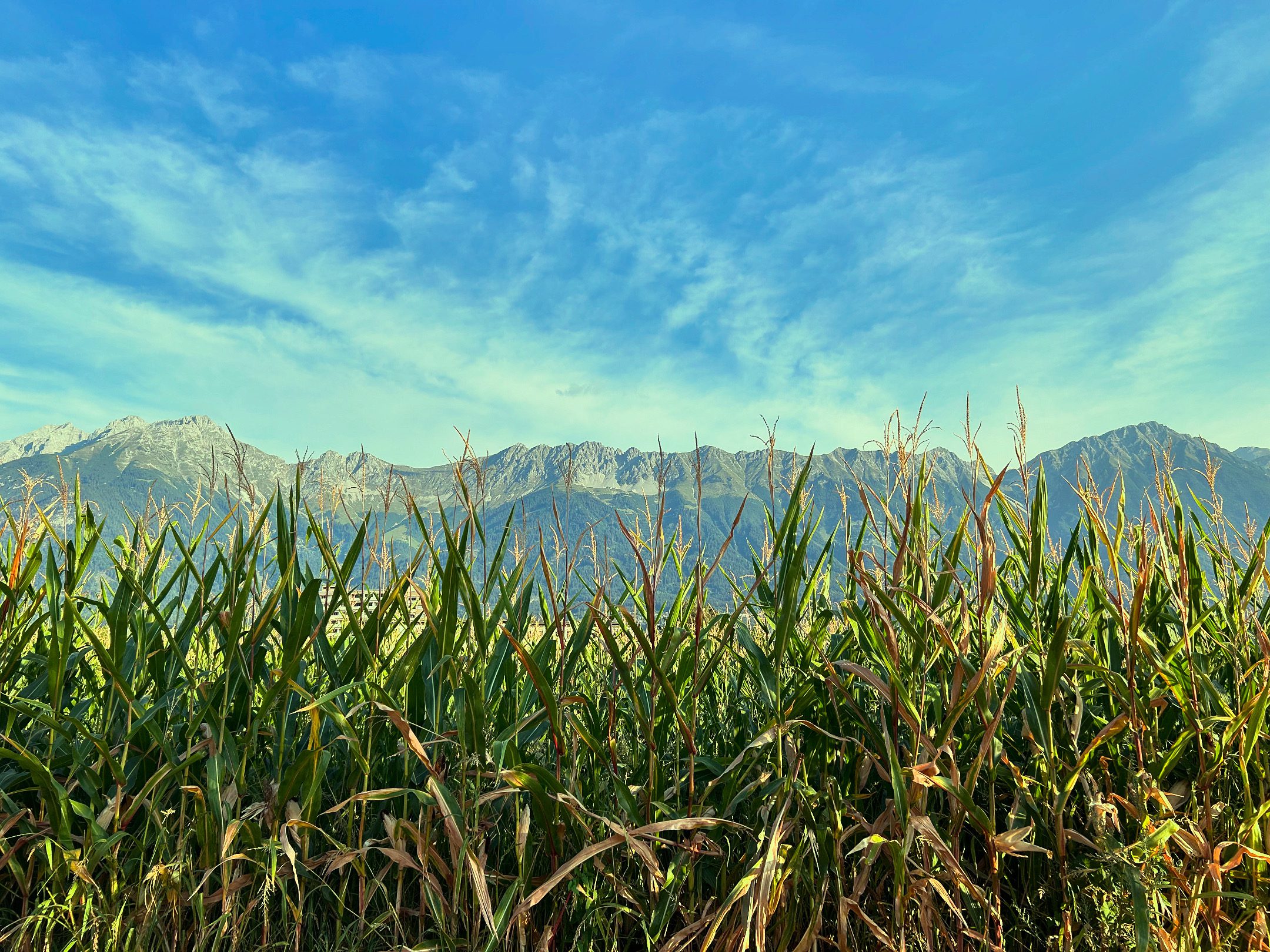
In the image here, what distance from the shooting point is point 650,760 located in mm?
1569

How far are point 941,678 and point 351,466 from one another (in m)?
1.89

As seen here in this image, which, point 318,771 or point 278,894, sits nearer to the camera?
point 318,771

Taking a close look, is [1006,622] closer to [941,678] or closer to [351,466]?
[941,678]

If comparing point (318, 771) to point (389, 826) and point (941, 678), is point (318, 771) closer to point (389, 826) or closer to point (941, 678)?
point (389, 826)

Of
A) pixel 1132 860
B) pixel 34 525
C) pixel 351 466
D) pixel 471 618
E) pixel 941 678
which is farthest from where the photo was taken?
pixel 351 466

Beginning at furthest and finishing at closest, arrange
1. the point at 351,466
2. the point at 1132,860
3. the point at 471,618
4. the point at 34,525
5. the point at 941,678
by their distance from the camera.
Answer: the point at 351,466
the point at 34,525
the point at 941,678
the point at 471,618
the point at 1132,860

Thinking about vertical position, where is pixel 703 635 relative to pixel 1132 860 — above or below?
above

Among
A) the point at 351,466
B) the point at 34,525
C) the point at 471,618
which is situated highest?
the point at 351,466

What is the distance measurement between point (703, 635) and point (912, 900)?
0.77 metres

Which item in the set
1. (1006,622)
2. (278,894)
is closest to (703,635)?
(1006,622)

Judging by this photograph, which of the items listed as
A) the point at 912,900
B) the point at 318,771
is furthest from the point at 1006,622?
the point at 318,771

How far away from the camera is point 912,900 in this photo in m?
1.65

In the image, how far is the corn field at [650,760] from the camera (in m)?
1.54

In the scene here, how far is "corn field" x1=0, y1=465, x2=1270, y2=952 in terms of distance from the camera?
154cm
